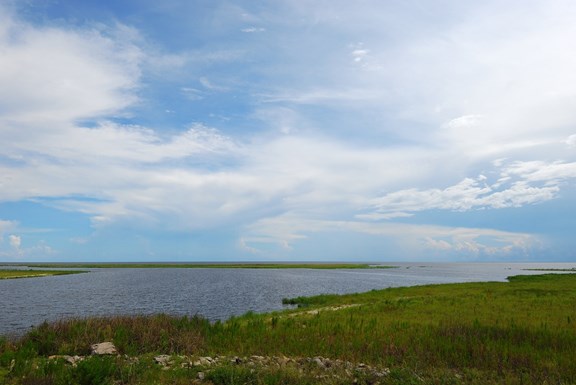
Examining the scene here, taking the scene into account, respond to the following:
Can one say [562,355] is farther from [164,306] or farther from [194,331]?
[164,306]

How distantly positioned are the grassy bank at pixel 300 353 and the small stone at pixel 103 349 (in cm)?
43

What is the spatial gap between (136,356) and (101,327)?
3.71m

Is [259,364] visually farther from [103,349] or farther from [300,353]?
[103,349]

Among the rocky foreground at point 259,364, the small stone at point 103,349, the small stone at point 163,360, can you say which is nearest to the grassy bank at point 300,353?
the rocky foreground at point 259,364

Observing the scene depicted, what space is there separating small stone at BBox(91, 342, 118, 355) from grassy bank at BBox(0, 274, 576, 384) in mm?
430

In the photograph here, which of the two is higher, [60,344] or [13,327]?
[60,344]

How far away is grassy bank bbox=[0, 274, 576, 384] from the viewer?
38.6 feet

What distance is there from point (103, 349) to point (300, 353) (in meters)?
7.91

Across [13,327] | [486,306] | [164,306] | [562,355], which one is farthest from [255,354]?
[164,306]

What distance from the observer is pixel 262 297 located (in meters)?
57.7

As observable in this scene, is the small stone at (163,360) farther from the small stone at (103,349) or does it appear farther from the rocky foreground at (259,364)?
the small stone at (103,349)

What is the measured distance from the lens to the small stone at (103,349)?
15.1 meters

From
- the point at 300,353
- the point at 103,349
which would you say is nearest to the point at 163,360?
the point at 103,349

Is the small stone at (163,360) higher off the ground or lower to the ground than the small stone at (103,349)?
lower
